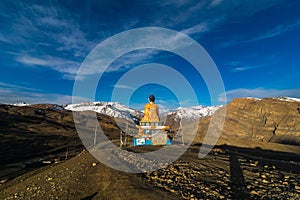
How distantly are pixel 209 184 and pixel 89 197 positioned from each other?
4.87 meters

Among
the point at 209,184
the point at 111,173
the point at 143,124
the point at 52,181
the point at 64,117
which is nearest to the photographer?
the point at 209,184

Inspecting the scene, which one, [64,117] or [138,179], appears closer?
[138,179]

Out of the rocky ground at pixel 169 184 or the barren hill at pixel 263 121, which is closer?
the rocky ground at pixel 169 184

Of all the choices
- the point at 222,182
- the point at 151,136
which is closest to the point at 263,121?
the point at 151,136

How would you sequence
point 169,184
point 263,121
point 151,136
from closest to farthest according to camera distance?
point 169,184 → point 151,136 → point 263,121

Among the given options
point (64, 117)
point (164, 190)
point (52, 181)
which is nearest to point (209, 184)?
point (164, 190)

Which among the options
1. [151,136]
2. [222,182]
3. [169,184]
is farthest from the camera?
[151,136]

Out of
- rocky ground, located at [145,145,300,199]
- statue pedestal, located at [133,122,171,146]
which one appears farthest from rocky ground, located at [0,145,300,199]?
statue pedestal, located at [133,122,171,146]

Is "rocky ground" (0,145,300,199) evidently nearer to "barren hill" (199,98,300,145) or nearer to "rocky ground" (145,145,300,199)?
"rocky ground" (145,145,300,199)

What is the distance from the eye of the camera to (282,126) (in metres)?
66.2

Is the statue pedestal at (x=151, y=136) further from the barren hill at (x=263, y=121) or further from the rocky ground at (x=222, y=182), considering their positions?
the barren hill at (x=263, y=121)

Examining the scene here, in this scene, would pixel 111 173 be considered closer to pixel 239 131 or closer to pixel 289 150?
pixel 289 150

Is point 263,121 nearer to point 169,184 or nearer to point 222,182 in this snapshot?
point 222,182

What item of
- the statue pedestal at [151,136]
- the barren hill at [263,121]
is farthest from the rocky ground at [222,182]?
the barren hill at [263,121]
